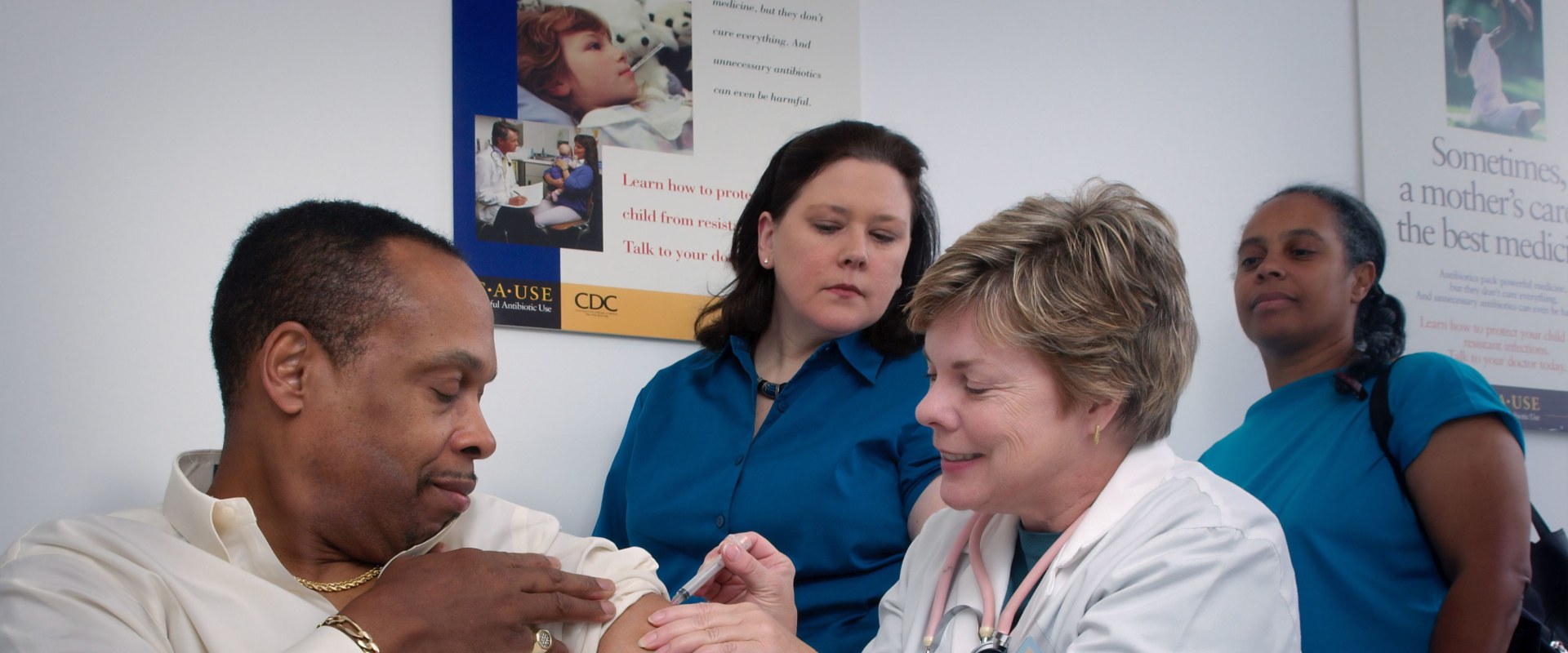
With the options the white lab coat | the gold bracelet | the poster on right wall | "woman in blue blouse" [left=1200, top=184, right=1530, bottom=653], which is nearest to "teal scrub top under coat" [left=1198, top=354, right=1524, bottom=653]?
"woman in blue blouse" [left=1200, top=184, right=1530, bottom=653]

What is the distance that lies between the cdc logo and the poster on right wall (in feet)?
6.27

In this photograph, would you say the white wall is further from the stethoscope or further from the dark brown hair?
the stethoscope

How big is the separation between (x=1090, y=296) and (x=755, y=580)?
584 millimetres

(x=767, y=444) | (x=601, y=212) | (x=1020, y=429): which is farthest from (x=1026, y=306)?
(x=601, y=212)

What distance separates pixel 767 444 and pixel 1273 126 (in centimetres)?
170

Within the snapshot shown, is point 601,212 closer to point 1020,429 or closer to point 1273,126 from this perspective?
point 1020,429

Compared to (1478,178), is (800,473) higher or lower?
lower

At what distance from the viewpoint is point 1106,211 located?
171cm

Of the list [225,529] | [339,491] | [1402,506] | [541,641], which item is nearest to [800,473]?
[541,641]

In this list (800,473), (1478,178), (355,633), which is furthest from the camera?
(1478,178)

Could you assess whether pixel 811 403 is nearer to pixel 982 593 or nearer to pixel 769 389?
pixel 769 389

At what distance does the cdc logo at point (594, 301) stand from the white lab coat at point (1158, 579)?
951 millimetres

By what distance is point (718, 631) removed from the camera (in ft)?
5.28

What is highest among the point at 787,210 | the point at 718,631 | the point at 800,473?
the point at 787,210
